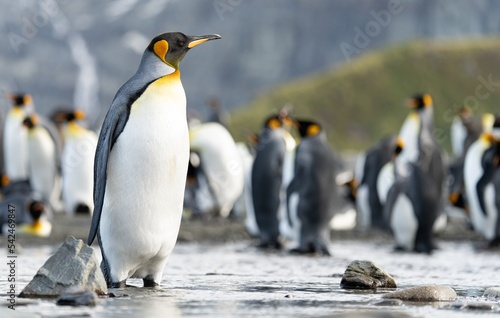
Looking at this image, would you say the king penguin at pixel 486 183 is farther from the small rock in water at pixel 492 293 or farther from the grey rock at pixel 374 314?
the grey rock at pixel 374 314

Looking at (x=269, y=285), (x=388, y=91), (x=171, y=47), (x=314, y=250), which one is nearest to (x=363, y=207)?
(x=314, y=250)

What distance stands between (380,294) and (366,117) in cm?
3917

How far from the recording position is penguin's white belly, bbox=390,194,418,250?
38.2ft

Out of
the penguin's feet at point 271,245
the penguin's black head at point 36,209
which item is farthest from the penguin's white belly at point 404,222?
the penguin's black head at point 36,209

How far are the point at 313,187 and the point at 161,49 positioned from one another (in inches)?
194

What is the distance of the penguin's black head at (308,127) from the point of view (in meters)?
10.4

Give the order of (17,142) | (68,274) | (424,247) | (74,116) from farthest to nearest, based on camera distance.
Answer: (17,142) < (74,116) < (424,247) < (68,274)

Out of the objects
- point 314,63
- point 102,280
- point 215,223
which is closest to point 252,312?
point 102,280

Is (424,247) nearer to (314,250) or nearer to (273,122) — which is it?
(314,250)

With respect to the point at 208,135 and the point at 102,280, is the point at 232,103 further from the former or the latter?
the point at 102,280

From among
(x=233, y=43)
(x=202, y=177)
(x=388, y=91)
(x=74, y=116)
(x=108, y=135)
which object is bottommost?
(x=108, y=135)

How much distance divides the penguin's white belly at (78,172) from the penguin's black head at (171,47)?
31.0 feet

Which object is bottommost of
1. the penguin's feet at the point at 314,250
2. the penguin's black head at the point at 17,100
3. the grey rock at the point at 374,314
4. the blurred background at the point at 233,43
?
the grey rock at the point at 374,314

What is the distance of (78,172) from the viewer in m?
15.5
